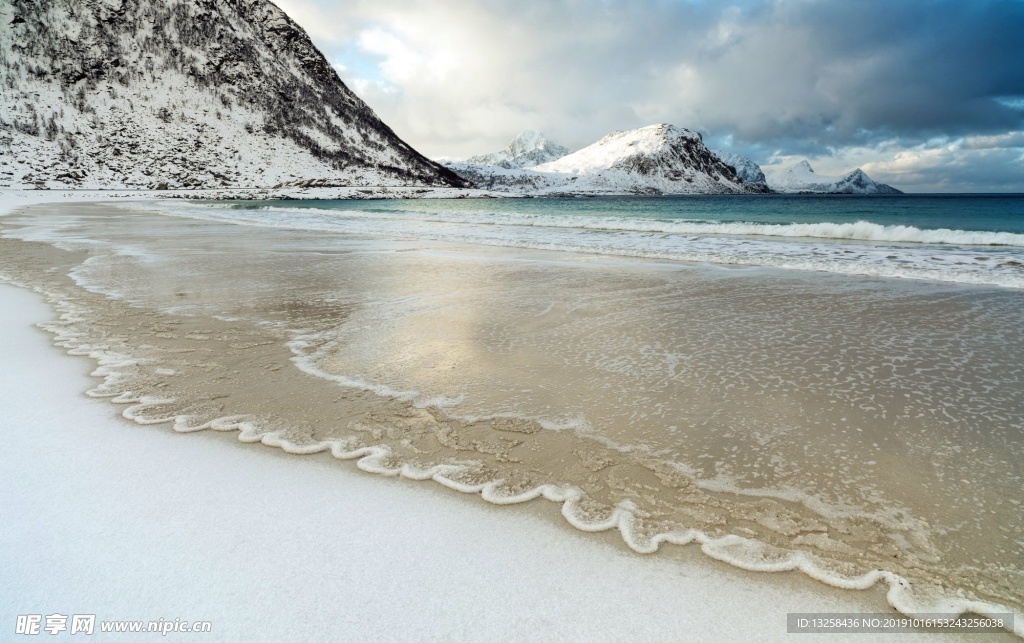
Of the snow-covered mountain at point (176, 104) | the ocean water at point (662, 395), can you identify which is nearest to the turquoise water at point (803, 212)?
the ocean water at point (662, 395)

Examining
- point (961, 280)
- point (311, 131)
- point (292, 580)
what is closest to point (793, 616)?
point (292, 580)

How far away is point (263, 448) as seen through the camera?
324 centimetres

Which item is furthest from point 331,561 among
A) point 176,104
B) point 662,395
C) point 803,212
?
point 176,104

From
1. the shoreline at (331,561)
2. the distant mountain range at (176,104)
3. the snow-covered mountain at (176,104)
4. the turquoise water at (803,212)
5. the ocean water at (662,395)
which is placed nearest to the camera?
the shoreline at (331,561)

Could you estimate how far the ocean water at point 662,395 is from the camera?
248 cm

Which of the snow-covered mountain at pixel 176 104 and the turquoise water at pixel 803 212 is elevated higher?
the snow-covered mountain at pixel 176 104

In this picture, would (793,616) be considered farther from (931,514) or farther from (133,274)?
(133,274)

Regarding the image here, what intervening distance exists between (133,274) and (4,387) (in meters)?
6.32

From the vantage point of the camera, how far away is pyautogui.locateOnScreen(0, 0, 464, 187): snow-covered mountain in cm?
9362

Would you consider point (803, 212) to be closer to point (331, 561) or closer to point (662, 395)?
point (662, 395)

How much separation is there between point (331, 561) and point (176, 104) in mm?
139726

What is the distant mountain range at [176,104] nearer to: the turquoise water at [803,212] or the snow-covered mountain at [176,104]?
the snow-covered mountain at [176,104]

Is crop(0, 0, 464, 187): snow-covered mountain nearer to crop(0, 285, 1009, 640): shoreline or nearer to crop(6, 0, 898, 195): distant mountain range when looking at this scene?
crop(6, 0, 898, 195): distant mountain range

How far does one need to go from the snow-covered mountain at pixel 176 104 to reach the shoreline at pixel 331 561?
338 ft
